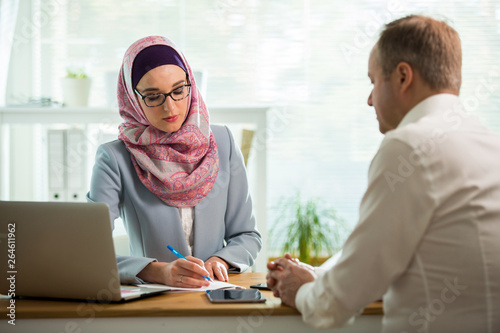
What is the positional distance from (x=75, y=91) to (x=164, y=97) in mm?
1989

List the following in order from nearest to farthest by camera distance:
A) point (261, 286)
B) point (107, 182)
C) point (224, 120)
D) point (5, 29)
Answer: point (261, 286) → point (107, 182) → point (224, 120) → point (5, 29)

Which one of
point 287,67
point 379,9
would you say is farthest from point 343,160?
point 379,9

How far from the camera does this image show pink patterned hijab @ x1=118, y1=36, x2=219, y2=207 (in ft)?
5.60

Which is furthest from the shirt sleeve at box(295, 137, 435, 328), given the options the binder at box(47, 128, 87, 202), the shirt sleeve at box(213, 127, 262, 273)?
the binder at box(47, 128, 87, 202)

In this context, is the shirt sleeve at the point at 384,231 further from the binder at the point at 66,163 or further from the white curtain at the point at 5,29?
the white curtain at the point at 5,29

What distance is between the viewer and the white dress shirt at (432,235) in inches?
38.0

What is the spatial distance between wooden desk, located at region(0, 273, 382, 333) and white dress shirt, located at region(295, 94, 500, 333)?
0.65 ft
